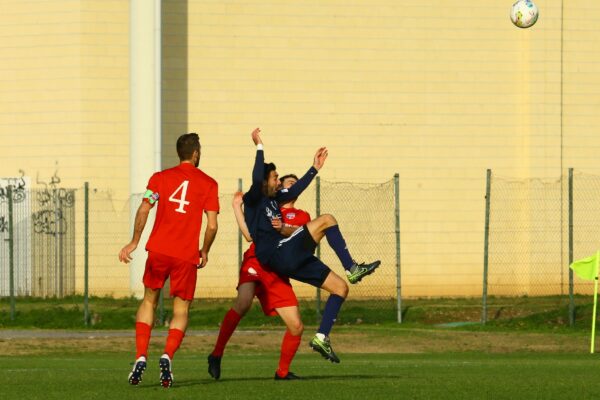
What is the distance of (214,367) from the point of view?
12.9 meters

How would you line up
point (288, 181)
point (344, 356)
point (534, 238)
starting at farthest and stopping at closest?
point (534, 238) < point (344, 356) < point (288, 181)

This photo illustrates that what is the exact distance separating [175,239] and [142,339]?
3.05 ft

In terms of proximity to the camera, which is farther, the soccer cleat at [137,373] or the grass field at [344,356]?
the grass field at [344,356]

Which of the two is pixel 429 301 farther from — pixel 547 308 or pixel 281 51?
pixel 281 51

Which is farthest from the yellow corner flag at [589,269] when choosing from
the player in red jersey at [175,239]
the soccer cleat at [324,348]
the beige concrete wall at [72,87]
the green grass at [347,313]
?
the beige concrete wall at [72,87]

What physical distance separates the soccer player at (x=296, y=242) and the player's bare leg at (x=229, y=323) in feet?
1.60

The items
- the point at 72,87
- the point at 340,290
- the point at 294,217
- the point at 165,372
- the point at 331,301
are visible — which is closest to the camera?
the point at 165,372

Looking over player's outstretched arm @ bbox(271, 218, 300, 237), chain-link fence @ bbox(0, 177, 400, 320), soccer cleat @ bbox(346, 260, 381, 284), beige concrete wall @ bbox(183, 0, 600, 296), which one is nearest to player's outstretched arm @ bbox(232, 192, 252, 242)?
player's outstretched arm @ bbox(271, 218, 300, 237)

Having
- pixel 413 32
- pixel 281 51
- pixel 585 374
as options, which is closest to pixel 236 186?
pixel 281 51

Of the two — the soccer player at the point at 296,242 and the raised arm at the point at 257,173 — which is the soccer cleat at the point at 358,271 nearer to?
the soccer player at the point at 296,242

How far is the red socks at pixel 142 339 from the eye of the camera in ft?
37.8

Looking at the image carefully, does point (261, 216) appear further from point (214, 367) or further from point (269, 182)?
point (214, 367)

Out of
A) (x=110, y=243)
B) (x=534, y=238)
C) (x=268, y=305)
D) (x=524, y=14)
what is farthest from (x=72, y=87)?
(x=268, y=305)

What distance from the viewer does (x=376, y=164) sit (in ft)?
104
